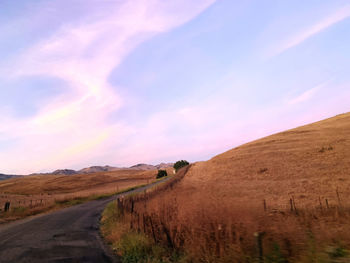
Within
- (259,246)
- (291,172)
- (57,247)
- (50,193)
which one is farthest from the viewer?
(50,193)

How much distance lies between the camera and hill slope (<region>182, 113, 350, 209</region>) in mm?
22759

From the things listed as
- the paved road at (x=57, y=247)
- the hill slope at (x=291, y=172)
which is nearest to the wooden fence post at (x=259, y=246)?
the paved road at (x=57, y=247)

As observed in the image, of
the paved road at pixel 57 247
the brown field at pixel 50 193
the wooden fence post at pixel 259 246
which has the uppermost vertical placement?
the brown field at pixel 50 193

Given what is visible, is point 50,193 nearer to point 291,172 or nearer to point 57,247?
point 291,172

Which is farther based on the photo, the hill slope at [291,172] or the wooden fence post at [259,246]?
the hill slope at [291,172]

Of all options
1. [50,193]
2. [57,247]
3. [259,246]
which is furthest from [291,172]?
[50,193]

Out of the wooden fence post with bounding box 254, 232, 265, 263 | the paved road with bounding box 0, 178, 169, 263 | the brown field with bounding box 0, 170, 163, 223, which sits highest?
the brown field with bounding box 0, 170, 163, 223

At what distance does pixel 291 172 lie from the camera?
114 ft

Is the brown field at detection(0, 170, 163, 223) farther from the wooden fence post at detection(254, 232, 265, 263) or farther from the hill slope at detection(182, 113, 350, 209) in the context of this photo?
the wooden fence post at detection(254, 232, 265, 263)

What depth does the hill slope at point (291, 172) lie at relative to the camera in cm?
2276

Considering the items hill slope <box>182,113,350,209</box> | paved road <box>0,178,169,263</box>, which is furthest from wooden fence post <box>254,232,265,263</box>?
hill slope <box>182,113,350,209</box>

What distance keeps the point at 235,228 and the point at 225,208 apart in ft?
3.40

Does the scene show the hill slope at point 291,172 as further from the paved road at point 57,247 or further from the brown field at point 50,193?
the brown field at point 50,193

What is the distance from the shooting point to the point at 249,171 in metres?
39.9
